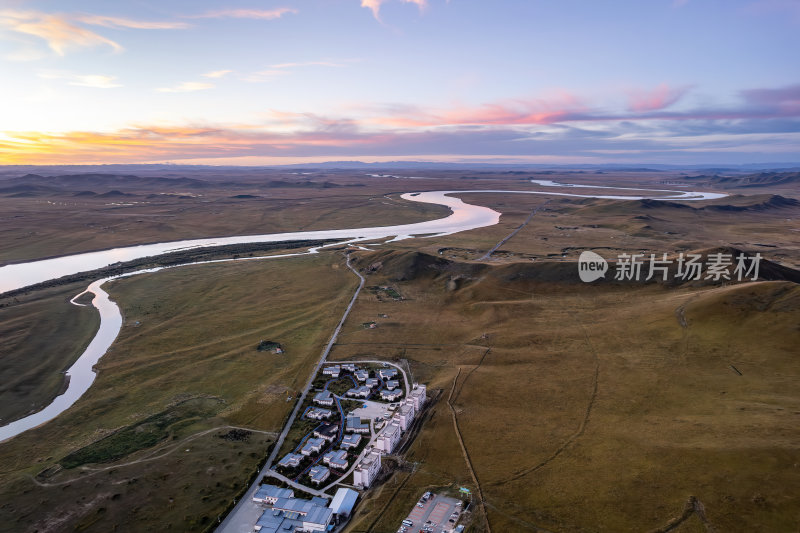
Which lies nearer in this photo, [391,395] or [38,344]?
[391,395]

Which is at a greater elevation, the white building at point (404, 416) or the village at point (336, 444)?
the white building at point (404, 416)

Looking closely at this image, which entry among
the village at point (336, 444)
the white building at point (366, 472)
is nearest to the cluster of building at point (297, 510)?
the village at point (336, 444)

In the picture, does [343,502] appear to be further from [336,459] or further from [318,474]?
[336,459]

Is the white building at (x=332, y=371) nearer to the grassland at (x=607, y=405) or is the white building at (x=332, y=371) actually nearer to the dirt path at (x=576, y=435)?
the grassland at (x=607, y=405)

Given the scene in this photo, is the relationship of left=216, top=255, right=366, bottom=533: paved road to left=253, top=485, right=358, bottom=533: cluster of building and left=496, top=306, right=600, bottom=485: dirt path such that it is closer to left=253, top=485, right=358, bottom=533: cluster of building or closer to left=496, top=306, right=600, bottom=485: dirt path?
left=253, top=485, right=358, bottom=533: cluster of building

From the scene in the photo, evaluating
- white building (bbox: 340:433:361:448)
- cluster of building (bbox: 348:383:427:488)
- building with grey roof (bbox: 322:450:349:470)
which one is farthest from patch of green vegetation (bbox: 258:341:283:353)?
building with grey roof (bbox: 322:450:349:470)

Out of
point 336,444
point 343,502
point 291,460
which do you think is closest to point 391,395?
point 336,444

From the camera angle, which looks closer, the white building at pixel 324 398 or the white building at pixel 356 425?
the white building at pixel 356 425
